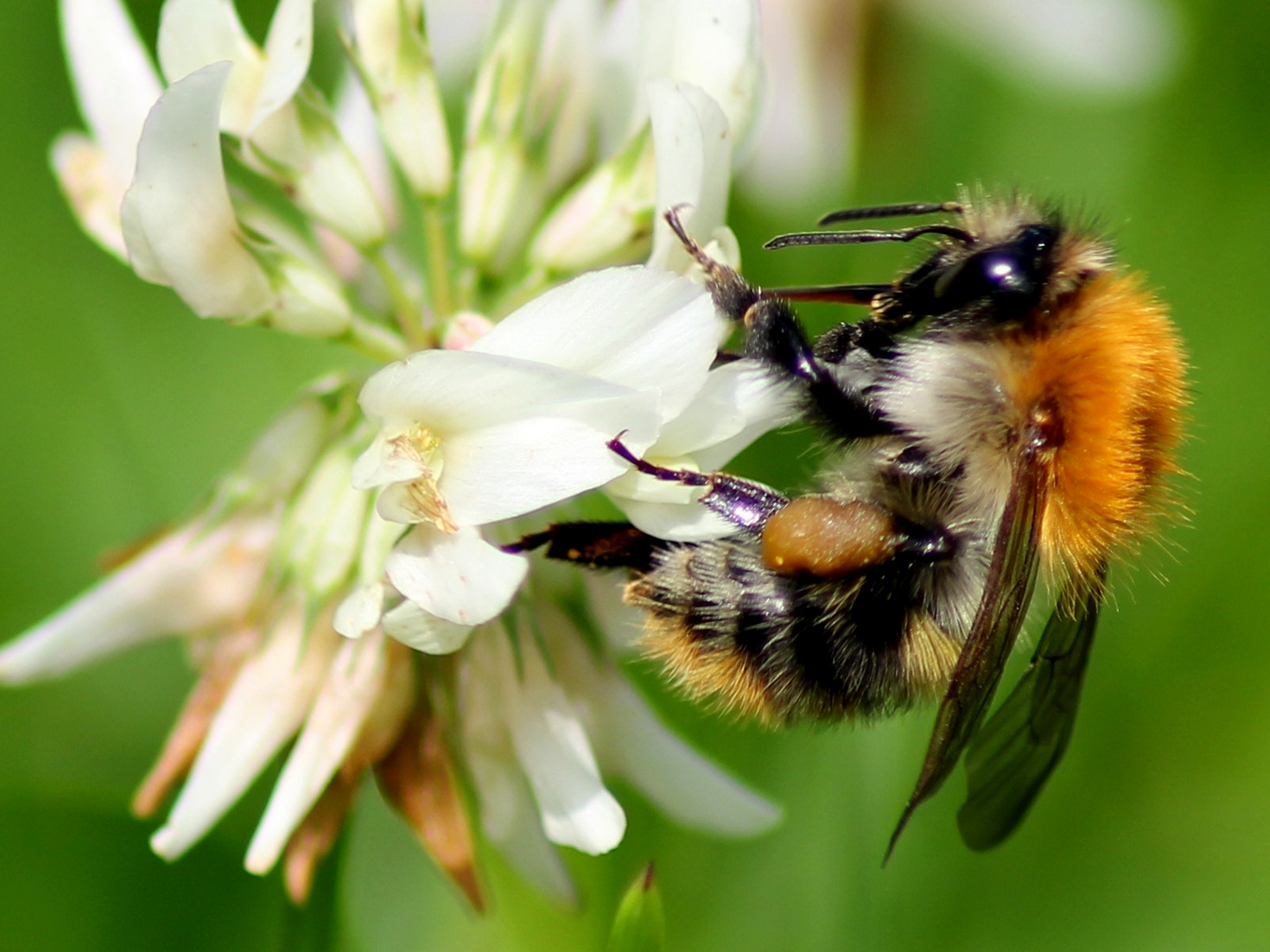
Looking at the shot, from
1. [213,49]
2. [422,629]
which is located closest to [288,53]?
[213,49]

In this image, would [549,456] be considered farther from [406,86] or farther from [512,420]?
[406,86]

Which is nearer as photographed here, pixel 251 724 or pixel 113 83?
pixel 251 724

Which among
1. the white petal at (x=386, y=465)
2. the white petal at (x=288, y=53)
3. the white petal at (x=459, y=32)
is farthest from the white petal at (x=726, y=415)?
the white petal at (x=459, y=32)

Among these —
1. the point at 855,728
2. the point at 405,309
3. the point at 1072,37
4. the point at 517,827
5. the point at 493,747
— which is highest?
the point at 405,309

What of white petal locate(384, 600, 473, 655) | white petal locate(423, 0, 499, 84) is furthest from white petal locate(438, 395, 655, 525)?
white petal locate(423, 0, 499, 84)

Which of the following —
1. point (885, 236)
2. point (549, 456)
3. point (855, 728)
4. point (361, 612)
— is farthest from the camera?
point (855, 728)

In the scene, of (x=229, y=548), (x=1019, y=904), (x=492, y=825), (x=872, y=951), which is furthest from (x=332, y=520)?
(x=1019, y=904)
